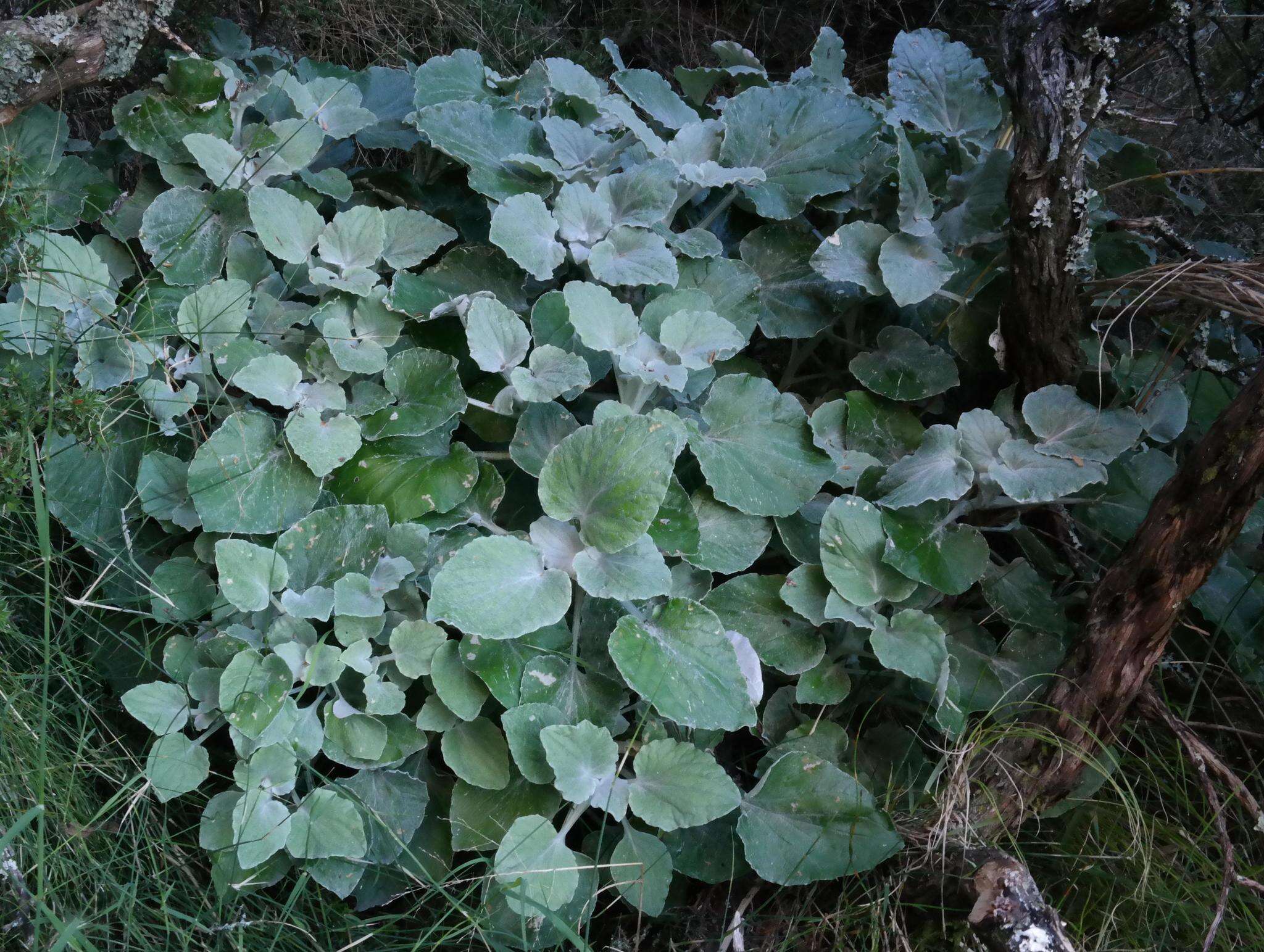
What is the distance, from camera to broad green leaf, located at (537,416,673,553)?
124cm

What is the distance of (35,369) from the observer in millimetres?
1429

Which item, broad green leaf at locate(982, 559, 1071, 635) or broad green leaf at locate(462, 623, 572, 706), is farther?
broad green leaf at locate(982, 559, 1071, 635)

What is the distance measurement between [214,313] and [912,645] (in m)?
1.14

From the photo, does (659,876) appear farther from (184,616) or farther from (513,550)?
(184,616)

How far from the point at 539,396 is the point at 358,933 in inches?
30.0

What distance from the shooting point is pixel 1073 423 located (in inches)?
61.0

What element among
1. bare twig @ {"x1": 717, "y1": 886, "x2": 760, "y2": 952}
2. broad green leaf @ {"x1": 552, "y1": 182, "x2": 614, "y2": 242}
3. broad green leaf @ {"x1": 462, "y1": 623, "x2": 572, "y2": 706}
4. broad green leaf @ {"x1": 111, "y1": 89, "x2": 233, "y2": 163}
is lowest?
bare twig @ {"x1": 717, "y1": 886, "x2": 760, "y2": 952}

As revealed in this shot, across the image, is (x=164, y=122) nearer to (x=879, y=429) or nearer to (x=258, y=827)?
(x=258, y=827)

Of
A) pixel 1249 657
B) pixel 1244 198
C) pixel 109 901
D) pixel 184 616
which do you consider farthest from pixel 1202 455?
pixel 109 901

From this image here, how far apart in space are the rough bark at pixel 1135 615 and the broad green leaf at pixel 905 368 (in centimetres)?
38

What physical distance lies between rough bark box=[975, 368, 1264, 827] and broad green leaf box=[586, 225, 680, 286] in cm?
79

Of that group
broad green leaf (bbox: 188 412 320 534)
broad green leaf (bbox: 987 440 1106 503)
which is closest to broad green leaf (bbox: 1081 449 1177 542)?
broad green leaf (bbox: 987 440 1106 503)

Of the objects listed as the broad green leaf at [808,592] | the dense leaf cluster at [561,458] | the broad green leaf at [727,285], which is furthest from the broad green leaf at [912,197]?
the broad green leaf at [808,592]

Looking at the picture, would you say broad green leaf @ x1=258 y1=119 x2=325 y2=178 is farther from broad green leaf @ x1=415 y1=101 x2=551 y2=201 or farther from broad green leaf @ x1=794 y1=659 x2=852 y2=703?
broad green leaf @ x1=794 y1=659 x2=852 y2=703
